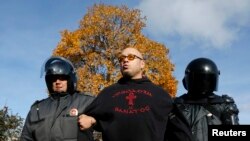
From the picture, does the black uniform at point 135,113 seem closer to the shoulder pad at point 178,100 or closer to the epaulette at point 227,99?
the shoulder pad at point 178,100

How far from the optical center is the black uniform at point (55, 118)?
5.77 m

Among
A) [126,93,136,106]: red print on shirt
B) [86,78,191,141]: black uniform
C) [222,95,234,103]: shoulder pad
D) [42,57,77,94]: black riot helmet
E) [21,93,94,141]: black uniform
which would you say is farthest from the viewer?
[222,95,234,103]: shoulder pad

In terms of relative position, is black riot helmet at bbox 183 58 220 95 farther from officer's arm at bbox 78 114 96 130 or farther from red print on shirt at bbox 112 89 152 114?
officer's arm at bbox 78 114 96 130

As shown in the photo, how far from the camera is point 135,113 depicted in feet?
14.8

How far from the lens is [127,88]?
15.4 feet

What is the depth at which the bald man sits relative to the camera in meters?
4.45

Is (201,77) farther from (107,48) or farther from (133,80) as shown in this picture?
(107,48)

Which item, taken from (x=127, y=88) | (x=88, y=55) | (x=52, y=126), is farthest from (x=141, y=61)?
(x=88, y=55)

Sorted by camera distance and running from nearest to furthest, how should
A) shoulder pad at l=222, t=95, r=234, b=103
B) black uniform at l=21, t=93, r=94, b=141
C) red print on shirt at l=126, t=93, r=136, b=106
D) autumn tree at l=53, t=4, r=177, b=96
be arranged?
red print on shirt at l=126, t=93, r=136, b=106 < black uniform at l=21, t=93, r=94, b=141 < shoulder pad at l=222, t=95, r=234, b=103 < autumn tree at l=53, t=4, r=177, b=96

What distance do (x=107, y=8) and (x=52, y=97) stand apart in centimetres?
2638

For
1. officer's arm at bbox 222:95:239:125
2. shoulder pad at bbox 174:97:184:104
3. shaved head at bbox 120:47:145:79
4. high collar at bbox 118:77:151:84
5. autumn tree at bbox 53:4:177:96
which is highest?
autumn tree at bbox 53:4:177:96

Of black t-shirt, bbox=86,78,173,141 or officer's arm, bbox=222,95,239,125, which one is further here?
officer's arm, bbox=222,95,239,125

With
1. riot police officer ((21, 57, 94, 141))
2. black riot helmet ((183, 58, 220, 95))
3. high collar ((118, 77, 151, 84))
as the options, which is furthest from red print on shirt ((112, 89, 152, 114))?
black riot helmet ((183, 58, 220, 95))

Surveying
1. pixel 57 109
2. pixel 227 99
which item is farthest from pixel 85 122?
pixel 227 99
